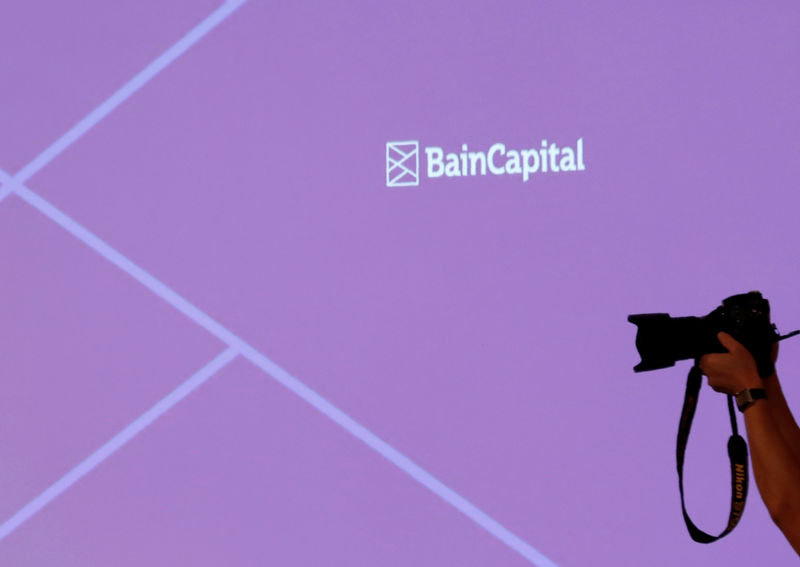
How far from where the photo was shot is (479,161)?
1.81 meters

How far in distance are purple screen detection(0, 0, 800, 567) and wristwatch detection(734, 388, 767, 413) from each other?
648 millimetres

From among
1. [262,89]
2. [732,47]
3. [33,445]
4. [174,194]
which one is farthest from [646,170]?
[33,445]

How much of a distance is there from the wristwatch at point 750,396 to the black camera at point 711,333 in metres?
0.06

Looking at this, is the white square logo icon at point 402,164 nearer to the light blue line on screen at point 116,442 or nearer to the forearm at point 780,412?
the light blue line on screen at point 116,442

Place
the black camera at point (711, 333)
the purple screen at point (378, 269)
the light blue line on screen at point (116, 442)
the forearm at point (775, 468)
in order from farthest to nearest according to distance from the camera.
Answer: the light blue line on screen at point (116, 442)
the purple screen at point (378, 269)
the black camera at point (711, 333)
the forearm at point (775, 468)

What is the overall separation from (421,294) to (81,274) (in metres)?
0.66

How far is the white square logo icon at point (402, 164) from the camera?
1833mm

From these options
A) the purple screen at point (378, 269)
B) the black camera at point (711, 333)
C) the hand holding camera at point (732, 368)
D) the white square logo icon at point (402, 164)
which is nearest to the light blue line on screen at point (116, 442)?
the purple screen at point (378, 269)

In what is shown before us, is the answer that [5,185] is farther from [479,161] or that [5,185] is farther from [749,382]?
[749,382]

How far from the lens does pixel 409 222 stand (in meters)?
1.83

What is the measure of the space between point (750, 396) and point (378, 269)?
0.87 m

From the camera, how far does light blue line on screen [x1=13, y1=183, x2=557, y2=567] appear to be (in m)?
1.76

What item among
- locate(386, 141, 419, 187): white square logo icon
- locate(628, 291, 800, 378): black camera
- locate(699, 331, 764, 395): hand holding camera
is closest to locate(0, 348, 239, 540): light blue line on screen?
locate(386, 141, 419, 187): white square logo icon

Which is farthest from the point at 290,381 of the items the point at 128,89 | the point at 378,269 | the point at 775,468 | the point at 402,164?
the point at 775,468
